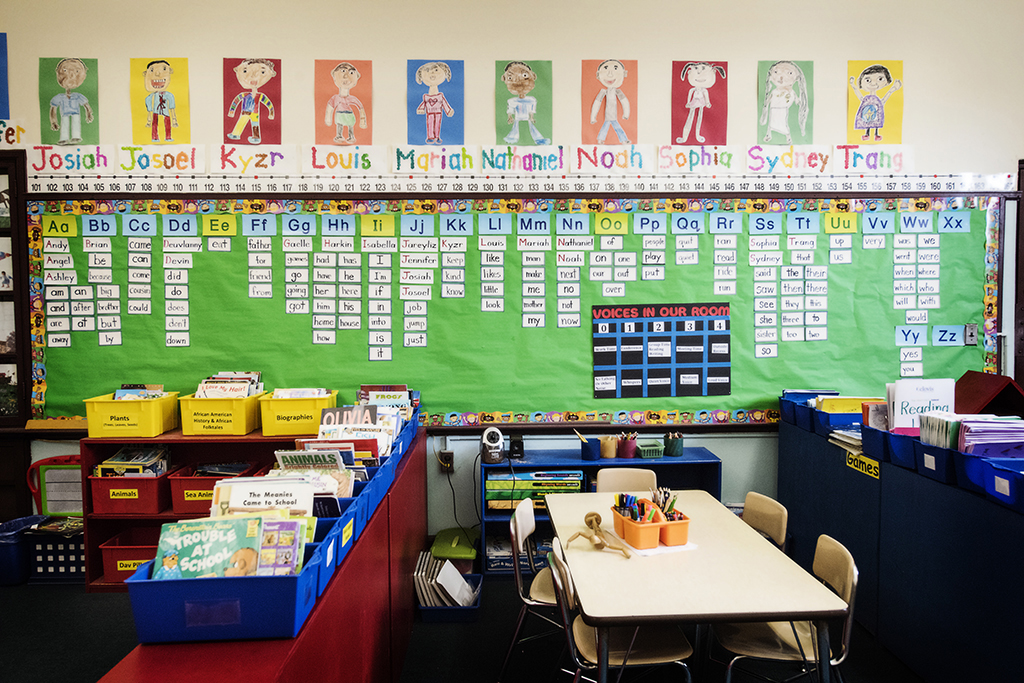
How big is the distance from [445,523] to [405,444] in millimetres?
1081

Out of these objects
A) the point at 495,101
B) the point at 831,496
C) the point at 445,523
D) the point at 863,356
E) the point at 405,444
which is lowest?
the point at 445,523

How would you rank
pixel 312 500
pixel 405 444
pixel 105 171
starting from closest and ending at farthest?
pixel 312 500 → pixel 405 444 → pixel 105 171

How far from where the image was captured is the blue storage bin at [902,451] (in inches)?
104

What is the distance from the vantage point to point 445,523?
4023 millimetres

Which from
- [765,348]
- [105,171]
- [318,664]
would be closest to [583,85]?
[765,348]

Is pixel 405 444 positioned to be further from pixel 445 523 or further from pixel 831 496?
pixel 831 496

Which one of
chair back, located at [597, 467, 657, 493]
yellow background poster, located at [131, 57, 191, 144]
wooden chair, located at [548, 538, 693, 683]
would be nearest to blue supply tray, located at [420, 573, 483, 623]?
chair back, located at [597, 467, 657, 493]

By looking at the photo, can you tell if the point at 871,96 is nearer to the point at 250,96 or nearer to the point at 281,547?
the point at 250,96

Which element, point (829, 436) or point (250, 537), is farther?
point (829, 436)

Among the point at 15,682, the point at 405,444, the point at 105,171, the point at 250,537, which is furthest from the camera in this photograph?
the point at 105,171

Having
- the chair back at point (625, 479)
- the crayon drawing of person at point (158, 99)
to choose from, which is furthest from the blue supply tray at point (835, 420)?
the crayon drawing of person at point (158, 99)

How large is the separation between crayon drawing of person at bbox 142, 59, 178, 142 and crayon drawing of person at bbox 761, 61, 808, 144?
425cm

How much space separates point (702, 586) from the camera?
77.0 inches

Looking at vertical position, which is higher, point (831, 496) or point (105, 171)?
point (105, 171)
